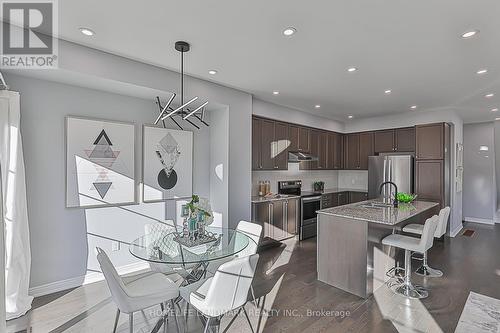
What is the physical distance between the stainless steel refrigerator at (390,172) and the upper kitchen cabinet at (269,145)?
229 cm

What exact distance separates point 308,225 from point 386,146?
9.33 ft

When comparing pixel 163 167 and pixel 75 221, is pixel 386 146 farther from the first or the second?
pixel 75 221

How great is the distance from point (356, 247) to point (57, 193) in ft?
12.0

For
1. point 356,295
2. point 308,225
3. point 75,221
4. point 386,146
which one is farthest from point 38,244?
point 386,146

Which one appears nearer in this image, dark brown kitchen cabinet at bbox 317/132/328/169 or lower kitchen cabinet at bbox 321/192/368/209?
lower kitchen cabinet at bbox 321/192/368/209

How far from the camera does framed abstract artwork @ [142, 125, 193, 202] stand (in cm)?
378

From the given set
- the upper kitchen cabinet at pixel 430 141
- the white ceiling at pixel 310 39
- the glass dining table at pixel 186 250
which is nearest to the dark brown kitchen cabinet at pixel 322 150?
the upper kitchen cabinet at pixel 430 141

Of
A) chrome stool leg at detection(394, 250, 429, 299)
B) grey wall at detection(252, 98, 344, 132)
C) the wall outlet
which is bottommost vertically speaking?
chrome stool leg at detection(394, 250, 429, 299)

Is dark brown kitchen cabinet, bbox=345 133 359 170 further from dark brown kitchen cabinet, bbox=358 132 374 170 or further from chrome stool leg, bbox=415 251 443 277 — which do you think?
chrome stool leg, bbox=415 251 443 277

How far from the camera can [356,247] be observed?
10.1 feet

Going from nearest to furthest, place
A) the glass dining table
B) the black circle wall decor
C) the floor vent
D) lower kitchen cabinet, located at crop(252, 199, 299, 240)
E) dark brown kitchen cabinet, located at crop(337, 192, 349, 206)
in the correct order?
the glass dining table < the black circle wall decor < lower kitchen cabinet, located at crop(252, 199, 299, 240) < the floor vent < dark brown kitchen cabinet, located at crop(337, 192, 349, 206)

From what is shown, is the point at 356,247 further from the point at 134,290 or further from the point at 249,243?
the point at 134,290

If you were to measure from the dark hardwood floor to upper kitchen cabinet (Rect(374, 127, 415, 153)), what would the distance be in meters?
2.84

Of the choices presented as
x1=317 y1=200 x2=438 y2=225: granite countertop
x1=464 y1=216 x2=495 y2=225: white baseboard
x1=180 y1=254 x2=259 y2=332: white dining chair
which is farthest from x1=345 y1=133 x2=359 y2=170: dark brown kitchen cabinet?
x1=180 y1=254 x2=259 y2=332: white dining chair
